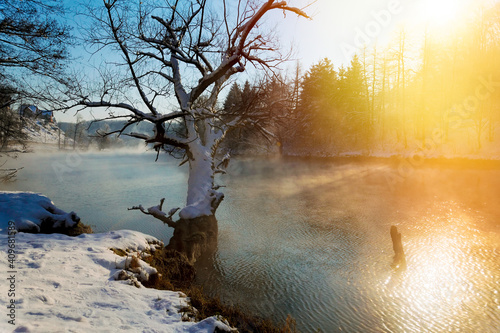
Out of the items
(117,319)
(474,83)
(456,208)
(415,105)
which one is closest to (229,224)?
(117,319)

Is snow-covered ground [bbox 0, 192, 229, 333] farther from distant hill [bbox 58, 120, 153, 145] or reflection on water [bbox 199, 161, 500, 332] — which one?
reflection on water [bbox 199, 161, 500, 332]

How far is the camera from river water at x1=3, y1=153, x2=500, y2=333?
5.80 m

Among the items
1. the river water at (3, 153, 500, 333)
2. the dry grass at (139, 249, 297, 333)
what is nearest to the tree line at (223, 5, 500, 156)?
the river water at (3, 153, 500, 333)

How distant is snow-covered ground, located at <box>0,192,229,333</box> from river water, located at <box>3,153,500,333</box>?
8.62 ft

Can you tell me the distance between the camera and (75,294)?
379cm

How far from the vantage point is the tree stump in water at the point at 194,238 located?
8562 mm

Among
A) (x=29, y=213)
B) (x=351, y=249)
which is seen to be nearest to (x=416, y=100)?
(x=351, y=249)

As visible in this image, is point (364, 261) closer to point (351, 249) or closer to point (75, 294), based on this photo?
point (351, 249)

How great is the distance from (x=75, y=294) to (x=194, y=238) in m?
5.10

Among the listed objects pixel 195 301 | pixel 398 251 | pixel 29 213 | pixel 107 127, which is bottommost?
pixel 398 251

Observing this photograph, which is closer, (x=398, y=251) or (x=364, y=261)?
(x=398, y=251)

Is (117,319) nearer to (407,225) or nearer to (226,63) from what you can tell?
(226,63)

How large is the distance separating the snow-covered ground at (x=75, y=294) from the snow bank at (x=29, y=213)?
452 mm

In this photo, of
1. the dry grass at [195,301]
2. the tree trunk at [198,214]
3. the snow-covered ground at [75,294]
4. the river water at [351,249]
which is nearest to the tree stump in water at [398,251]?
the river water at [351,249]
